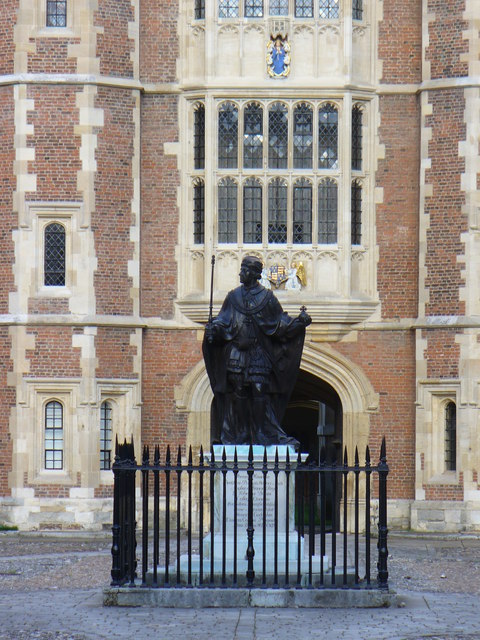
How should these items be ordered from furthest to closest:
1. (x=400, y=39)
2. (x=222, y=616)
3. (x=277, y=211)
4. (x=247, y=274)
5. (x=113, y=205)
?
1. (x=400, y=39)
2. (x=277, y=211)
3. (x=113, y=205)
4. (x=247, y=274)
5. (x=222, y=616)

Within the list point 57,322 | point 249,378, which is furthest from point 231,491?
point 57,322

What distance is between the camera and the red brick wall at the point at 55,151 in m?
24.9

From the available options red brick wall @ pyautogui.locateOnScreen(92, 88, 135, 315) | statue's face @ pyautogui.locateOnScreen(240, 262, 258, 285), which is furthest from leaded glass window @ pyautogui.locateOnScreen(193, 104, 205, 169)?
statue's face @ pyautogui.locateOnScreen(240, 262, 258, 285)

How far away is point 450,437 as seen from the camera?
2505cm

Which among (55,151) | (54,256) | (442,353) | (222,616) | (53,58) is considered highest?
(53,58)

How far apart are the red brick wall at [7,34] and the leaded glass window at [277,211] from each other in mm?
4684

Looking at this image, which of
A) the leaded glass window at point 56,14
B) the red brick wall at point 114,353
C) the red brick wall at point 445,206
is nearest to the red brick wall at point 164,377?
the red brick wall at point 114,353

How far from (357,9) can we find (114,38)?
160 inches

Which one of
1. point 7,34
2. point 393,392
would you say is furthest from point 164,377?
point 7,34

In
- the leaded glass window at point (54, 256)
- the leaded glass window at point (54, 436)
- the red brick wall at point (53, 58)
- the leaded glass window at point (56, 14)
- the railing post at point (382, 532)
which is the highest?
the leaded glass window at point (56, 14)

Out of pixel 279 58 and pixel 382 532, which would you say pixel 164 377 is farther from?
pixel 382 532

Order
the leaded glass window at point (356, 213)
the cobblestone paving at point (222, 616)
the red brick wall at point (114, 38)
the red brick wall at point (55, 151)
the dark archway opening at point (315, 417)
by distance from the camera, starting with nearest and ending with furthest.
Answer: the cobblestone paving at point (222, 616) → the red brick wall at point (55, 151) → the red brick wall at point (114, 38) → the leaded glass window at point (356, 213) → the dark archway opening at point (315, 417)

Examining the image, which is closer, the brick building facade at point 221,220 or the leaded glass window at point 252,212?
the brick building facade at point 221,220

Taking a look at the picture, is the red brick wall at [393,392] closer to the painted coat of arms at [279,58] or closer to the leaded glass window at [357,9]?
the painted coat of arms at [279,58]
